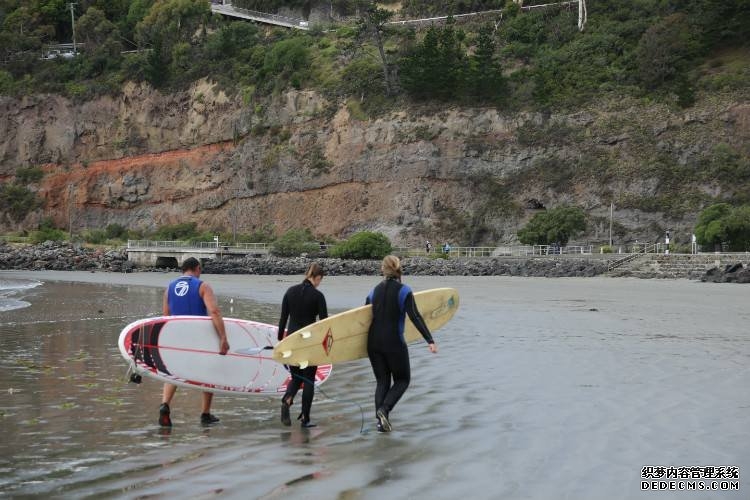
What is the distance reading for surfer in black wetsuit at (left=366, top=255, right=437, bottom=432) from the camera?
325 inches

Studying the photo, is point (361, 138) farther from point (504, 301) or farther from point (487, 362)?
point (487, 362)

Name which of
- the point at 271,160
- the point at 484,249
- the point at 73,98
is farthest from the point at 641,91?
the point at 73,98

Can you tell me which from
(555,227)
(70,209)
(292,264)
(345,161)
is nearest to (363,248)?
(292,264)

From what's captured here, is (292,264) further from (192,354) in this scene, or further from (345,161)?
(192,354)

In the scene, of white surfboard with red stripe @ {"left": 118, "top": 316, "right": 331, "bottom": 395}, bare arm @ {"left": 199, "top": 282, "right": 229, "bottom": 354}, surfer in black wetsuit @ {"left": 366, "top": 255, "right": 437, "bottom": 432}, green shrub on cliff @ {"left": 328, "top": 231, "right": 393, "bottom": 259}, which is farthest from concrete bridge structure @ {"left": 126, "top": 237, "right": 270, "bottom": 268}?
surfer in black wetsuit @ {"left": 366, "top": 255, "right": 437, "bottom": 432}

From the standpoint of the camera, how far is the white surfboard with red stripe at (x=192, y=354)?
8.73 metres

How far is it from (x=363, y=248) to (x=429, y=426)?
49100mm

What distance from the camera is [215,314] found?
28.5 ft

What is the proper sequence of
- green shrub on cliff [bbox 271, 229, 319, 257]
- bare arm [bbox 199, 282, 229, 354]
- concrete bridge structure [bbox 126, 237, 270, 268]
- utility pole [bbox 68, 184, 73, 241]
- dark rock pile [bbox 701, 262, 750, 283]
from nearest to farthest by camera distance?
bare arm [bbox 199, 282, 229, 354] < dark rock pile [bbox 701, 262, 750, 283] < green shrub on cliff [bbox 271, 229, 319, 257] < concrete bridge structure [bbox 126, 237, 270, 268] < utility pole [bbox 68, 184, 73, 241]

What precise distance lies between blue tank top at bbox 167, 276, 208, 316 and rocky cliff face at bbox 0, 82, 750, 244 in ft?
167

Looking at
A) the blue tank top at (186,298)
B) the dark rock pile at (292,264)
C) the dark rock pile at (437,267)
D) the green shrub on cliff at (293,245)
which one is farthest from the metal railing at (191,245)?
the blue tank top at (186,298)

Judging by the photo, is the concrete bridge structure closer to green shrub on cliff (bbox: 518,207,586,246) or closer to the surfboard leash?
green shrub on cliff (bbox: 518,207,586,246)

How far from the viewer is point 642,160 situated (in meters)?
58.2

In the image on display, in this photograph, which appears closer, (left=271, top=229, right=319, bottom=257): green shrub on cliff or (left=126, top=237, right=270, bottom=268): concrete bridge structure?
(left=271, top=229, right=319, bottom=257): green shrub on cliff
